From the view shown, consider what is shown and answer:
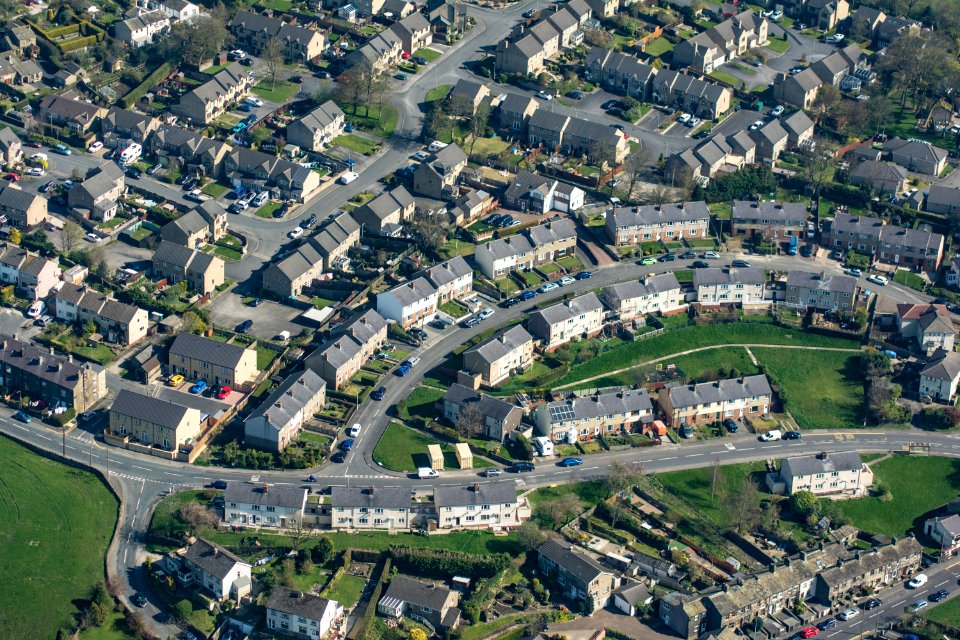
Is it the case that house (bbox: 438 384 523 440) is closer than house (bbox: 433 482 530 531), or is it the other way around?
house (bbox: 433 482 530 531)

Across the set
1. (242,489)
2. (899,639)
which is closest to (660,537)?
(899,639)

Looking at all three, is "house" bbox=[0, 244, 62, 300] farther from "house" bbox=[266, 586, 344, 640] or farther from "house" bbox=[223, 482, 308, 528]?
"house" bbox=[266, 586, 344, 640]

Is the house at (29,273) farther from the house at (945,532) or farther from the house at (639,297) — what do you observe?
the house at (945,532)

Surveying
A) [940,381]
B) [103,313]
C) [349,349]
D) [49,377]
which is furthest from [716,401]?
[49,377]

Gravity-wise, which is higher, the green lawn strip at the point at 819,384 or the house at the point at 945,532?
the green lawn strip at the point at 819,384

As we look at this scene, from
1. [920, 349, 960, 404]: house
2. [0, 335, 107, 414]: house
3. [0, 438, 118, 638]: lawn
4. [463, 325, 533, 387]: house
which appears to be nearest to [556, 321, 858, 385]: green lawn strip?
[463, 325, 533, 387]: house

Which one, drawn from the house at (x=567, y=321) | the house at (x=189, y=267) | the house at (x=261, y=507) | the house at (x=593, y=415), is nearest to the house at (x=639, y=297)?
the house at (x=567, y=321)

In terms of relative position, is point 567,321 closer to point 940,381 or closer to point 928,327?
point 928,327
